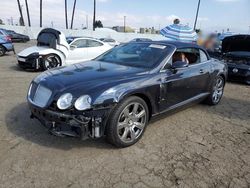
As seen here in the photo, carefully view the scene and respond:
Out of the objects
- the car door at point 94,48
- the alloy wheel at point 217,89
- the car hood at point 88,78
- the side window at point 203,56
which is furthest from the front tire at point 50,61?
the alloy wheel at point 217,89

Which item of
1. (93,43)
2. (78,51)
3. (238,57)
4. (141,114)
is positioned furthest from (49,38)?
(141,114)

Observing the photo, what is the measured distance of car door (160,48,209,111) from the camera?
4.00 m

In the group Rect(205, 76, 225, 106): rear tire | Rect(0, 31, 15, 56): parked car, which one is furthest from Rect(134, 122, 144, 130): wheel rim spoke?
Rect(0, 31, 15, 56): parked car

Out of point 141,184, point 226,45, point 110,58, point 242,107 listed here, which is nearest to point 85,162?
point 141,184

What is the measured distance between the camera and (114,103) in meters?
3.21

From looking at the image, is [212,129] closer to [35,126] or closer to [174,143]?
[174,143]

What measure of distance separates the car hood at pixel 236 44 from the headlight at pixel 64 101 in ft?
25.7

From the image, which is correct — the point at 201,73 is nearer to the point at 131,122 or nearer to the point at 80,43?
the point at 131,122

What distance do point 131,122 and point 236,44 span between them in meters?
7.56

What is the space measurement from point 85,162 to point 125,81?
1.19 m

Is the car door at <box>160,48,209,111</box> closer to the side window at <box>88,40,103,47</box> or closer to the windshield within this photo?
the windshield

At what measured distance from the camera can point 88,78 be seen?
344cm

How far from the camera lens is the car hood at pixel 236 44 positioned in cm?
896

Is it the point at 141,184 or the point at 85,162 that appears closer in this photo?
the point at 141,184
